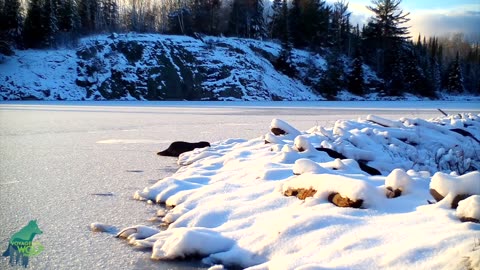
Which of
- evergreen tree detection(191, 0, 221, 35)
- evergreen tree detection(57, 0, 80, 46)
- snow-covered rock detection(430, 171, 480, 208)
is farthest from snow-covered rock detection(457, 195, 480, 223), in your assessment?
evergreen tree detection(191, 0, 221, 35)

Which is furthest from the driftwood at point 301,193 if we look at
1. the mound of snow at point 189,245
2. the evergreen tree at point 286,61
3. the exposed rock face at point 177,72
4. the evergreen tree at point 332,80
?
the evergreen tree at point 286,61

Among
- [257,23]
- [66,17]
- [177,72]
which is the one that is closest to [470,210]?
[177,72]

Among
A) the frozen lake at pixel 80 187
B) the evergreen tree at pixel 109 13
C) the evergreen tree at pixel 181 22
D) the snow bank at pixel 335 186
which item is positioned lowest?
the frozen lake at pixel 80 187

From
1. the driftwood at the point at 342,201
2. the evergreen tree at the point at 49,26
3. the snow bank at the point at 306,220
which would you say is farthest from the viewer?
the evergreen tree at the point at 49,26

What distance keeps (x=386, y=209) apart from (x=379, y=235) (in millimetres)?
498

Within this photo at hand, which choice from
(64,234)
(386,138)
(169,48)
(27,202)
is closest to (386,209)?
(64,234)

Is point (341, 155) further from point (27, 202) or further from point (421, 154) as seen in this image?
point (27, 202)

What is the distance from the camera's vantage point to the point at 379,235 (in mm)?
2572

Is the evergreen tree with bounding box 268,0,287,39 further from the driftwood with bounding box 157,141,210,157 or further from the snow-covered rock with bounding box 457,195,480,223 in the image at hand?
the snow-covered rock with bounding box 457,195,480,223

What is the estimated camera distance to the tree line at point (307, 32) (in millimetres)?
40812

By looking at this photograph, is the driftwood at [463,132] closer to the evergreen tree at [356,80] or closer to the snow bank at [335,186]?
the snow bank at [335,186]

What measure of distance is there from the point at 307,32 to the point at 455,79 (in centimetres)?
1971

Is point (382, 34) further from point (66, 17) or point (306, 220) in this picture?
point (306, 220)

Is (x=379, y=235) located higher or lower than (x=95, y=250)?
higher
